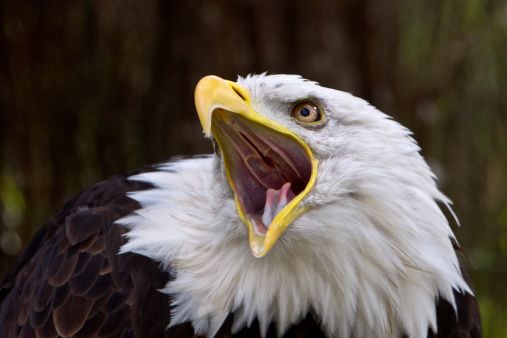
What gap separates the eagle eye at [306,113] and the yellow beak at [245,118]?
0.19 feet

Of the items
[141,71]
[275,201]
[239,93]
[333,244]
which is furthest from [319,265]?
[141,71]

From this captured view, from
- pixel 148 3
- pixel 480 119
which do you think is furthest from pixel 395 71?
pixel 148 3

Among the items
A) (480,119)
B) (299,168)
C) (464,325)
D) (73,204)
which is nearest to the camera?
(299,168)

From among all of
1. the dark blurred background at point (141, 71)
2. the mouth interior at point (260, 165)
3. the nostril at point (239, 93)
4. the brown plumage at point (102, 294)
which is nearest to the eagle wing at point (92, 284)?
the brown plumage at point (102, 294)

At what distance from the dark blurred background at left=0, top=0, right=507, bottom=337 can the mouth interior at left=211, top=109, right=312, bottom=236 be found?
172 cm

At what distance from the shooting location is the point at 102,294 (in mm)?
3238

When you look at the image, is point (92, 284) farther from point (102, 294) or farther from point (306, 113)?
point (306, 113)

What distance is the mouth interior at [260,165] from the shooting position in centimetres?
297

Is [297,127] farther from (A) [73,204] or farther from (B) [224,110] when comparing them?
(A) [73,204]

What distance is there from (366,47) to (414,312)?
7.08 feet

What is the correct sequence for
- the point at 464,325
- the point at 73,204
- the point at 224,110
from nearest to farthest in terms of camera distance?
the point at 224,110
the point at 464,325
the point at 73,204

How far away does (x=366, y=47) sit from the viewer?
5.03m

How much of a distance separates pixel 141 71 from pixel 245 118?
7.23 ft

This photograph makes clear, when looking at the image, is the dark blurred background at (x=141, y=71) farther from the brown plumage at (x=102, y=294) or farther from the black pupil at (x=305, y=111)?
the black pupil at (x=305, y=111)
